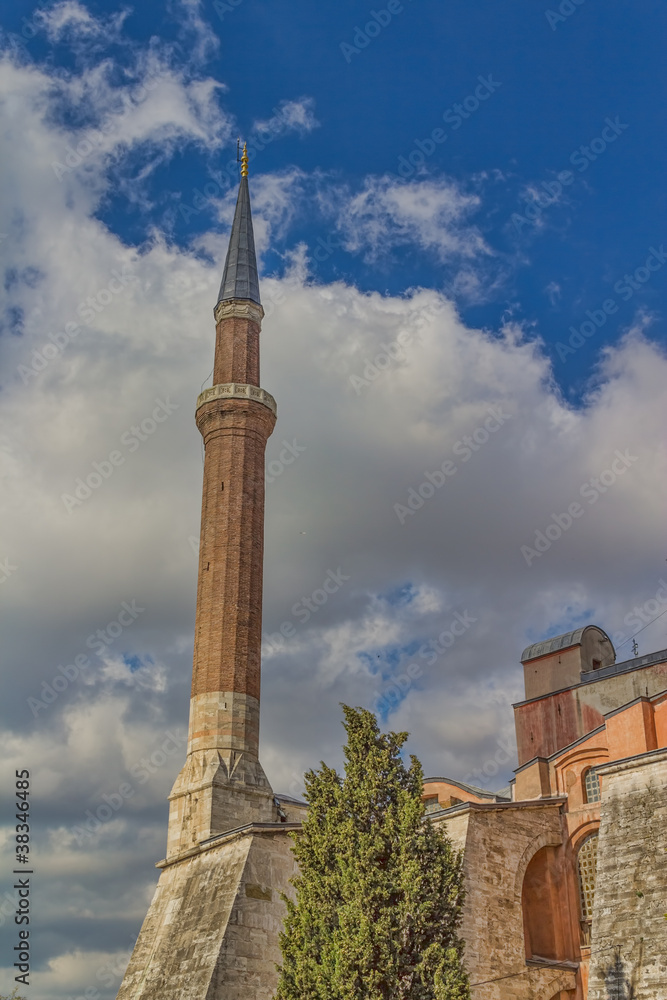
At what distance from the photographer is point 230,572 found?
83.2ft

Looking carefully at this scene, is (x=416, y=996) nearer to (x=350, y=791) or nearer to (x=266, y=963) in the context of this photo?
(x=350, y=791)

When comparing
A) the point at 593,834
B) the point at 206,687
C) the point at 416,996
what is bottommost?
the point at 416,996

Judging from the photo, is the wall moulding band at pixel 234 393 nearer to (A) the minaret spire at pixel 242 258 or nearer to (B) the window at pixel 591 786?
(A) the minaret spire at pixel 242 258

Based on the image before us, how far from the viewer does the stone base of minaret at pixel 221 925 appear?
18891 millimetres

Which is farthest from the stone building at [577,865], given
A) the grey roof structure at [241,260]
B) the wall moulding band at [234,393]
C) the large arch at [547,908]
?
the grey roof structure at [241,260]

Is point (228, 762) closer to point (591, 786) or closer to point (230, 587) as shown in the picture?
point (230, 587)

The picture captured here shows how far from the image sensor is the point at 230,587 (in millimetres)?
25188

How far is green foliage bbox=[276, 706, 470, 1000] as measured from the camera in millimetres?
12695

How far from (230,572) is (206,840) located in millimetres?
6576

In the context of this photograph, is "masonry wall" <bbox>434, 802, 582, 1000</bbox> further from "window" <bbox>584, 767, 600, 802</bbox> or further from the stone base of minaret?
the stone base of minaret

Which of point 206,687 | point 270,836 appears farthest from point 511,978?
point 206,687

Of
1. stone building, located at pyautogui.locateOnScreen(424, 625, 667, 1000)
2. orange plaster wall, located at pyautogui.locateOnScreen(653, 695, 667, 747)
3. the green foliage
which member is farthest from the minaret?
orange plaster wall, located at pyautogui.locateOnScreen(653, 695, 667, 747)

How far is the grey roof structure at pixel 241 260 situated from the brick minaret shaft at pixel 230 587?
0.04 metres

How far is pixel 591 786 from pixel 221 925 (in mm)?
7724
